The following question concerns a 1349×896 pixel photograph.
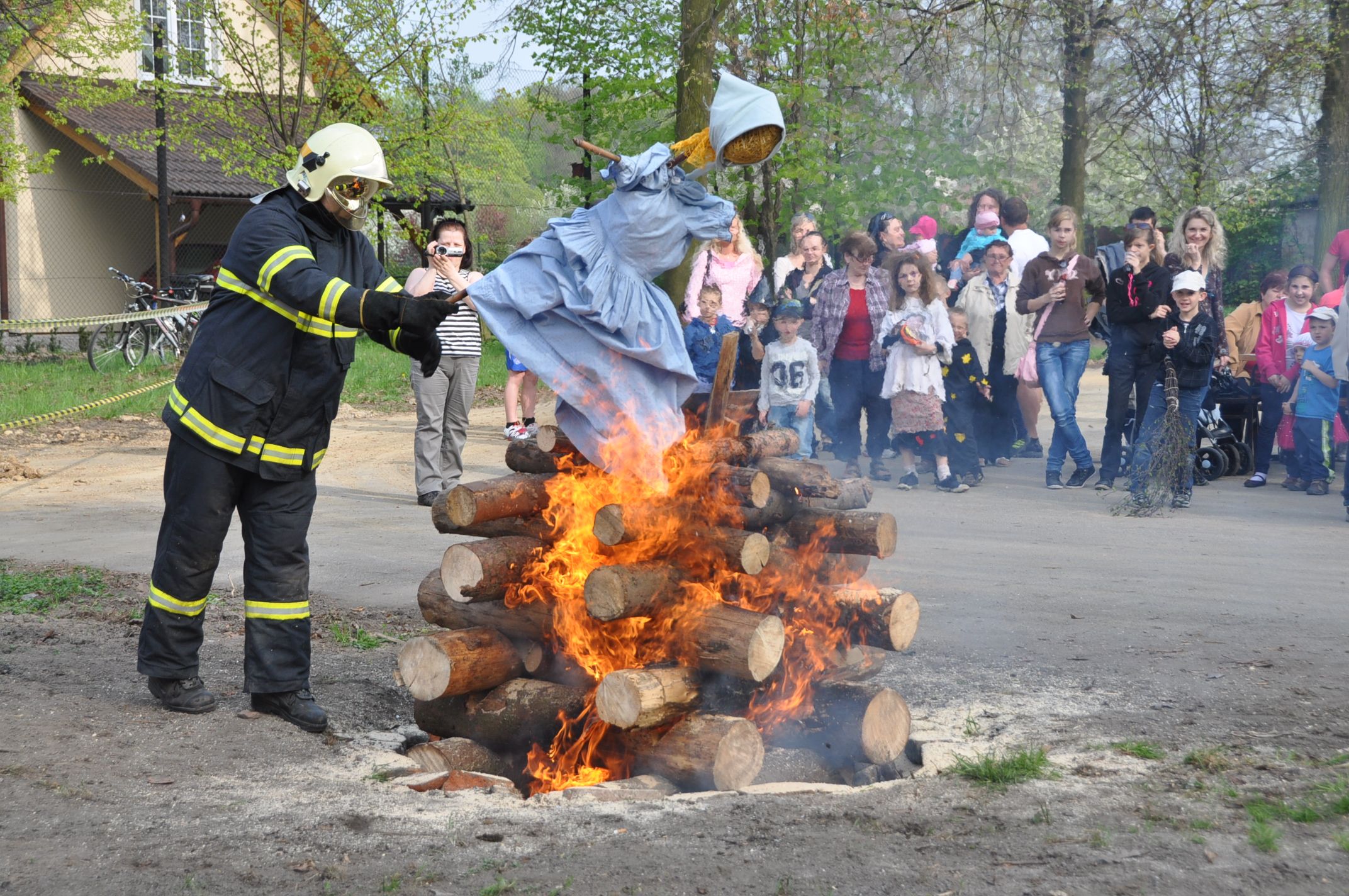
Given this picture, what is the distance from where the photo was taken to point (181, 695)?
483cm

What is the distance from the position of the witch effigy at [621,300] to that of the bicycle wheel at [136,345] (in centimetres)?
1493

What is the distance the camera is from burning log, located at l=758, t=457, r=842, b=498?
200 inches

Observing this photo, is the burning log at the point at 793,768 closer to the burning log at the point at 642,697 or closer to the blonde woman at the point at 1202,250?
the burning log at the point at 642,697

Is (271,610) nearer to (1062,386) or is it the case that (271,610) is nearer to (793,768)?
(793,768)

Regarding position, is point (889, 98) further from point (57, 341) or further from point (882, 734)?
point (882, 734)

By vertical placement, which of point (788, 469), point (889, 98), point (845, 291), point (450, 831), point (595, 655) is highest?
point (889, 98)

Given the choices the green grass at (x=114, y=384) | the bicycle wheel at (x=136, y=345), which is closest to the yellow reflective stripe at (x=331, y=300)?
the green grass at (x=114, y=384)

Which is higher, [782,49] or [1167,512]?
[782,49]

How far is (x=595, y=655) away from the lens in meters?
4.83

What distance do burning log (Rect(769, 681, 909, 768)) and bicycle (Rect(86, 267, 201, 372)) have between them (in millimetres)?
15155

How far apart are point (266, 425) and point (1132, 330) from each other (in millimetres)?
7216

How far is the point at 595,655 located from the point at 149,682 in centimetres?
174

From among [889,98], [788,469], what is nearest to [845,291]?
[788,469]

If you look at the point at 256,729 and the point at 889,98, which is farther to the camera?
the point at 889,98
